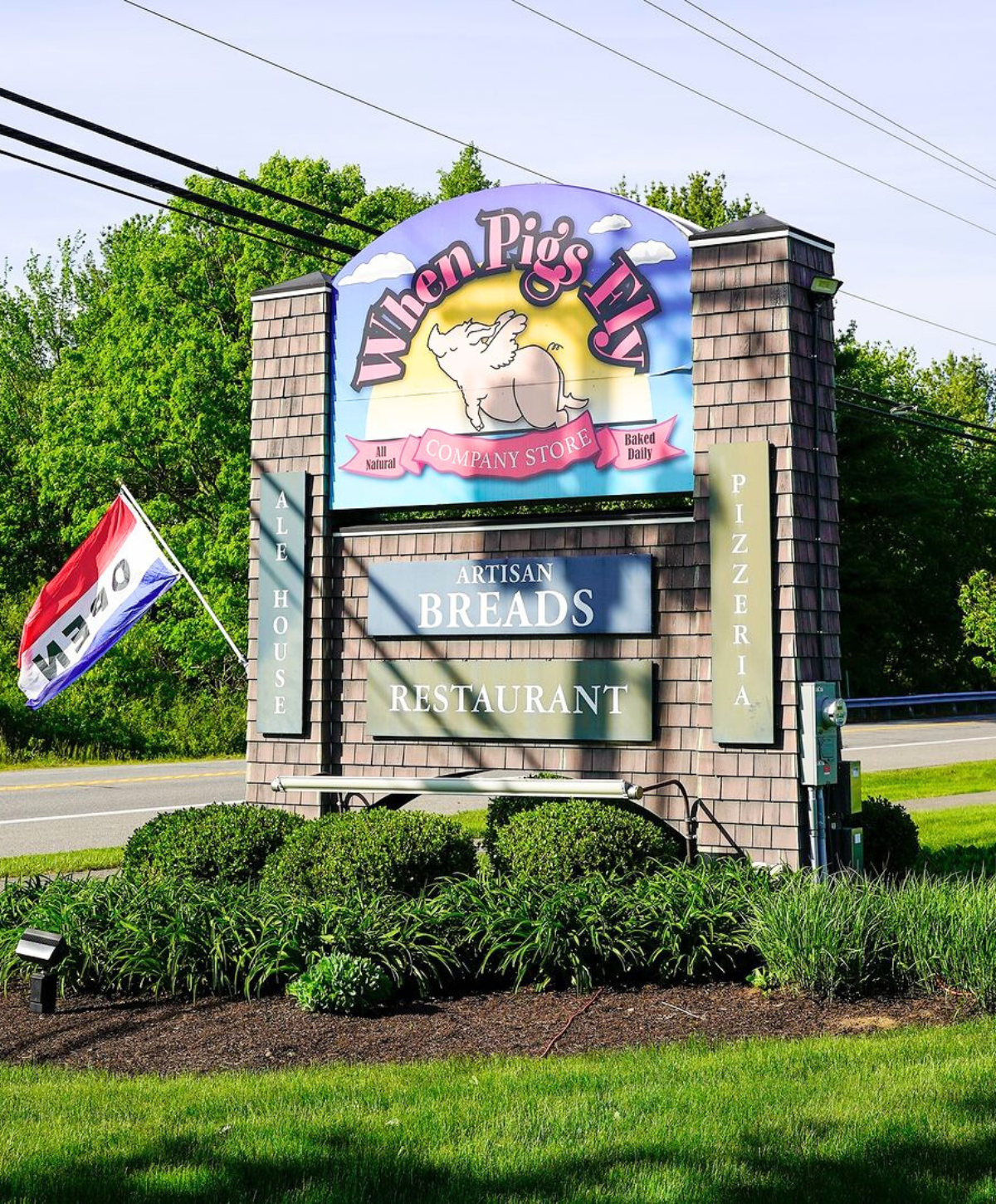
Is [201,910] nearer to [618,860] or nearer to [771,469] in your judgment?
[618,860]

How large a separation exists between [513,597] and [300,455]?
7.48 feet

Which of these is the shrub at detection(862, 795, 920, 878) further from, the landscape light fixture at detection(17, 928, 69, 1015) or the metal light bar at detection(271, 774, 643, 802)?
the landscape light fixture at detection(17, 928, 69, 1015)

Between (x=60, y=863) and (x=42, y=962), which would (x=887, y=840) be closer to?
(x=42, y=962)

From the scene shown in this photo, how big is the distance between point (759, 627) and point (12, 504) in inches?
1255

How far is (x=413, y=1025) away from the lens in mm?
7195

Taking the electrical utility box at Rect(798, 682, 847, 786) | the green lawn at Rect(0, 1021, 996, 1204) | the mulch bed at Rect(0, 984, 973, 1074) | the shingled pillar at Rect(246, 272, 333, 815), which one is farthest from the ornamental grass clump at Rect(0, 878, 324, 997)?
the electrical utility box at Rect(798, 682, 847, 786)

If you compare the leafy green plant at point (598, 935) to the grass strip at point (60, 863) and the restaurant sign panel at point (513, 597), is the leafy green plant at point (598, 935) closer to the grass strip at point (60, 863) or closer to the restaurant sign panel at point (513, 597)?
the restaurant sign panel at point (513, 597)

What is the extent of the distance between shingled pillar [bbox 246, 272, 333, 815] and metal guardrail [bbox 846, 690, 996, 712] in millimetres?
27299

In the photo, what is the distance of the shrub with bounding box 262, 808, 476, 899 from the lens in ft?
29.0

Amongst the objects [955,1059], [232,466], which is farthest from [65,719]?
[955,1059]

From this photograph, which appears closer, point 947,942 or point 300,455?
point 947,942

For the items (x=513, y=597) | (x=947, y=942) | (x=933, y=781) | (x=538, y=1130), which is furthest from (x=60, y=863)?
(x=933, y=781)

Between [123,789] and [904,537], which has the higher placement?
[904,537]

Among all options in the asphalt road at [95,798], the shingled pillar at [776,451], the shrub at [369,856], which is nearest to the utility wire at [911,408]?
the shingled pillar at [776,451]
